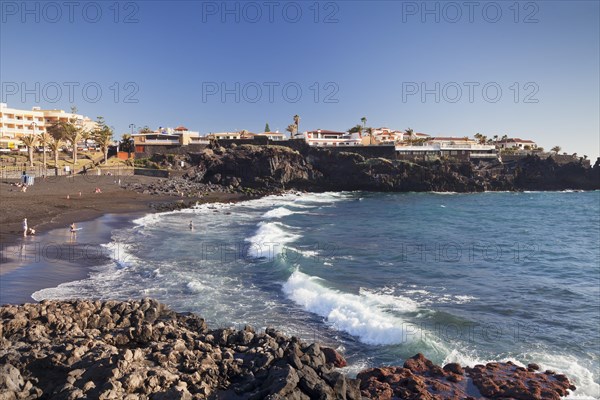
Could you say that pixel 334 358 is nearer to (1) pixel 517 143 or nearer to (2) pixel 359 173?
(2) pixel 359 173

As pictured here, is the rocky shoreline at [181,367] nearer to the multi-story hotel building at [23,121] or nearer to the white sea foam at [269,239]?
the white sea foam at [269,239]

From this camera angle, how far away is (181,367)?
36.4ft

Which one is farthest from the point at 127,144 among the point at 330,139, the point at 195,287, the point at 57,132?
the point at 195,287

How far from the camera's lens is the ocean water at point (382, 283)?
16.6 m

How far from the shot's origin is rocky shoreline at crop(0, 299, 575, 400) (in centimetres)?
977

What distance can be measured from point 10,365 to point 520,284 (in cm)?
2529

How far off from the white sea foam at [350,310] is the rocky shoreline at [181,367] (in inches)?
101

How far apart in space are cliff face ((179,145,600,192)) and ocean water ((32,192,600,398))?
109ft

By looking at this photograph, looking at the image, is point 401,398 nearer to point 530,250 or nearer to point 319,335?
point 319,335

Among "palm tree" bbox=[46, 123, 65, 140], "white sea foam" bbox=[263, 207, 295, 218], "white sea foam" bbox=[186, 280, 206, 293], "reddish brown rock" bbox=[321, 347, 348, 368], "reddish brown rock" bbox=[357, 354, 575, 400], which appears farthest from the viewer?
"palm tree" bbox=[46, 123, 65, 140]

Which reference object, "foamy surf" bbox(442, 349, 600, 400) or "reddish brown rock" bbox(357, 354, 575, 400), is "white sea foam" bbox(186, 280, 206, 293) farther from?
"foamy surf" bbox(442, 349, 600, 400)

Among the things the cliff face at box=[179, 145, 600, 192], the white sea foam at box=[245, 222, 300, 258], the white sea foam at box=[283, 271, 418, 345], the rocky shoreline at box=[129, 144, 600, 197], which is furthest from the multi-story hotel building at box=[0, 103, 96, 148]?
the white sea foam at box=[283, 271, 418, 345]

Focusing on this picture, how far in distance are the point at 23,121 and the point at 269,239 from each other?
76.3 metres

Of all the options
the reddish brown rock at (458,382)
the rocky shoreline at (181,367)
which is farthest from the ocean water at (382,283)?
the rocky shoreline at (181,367)
